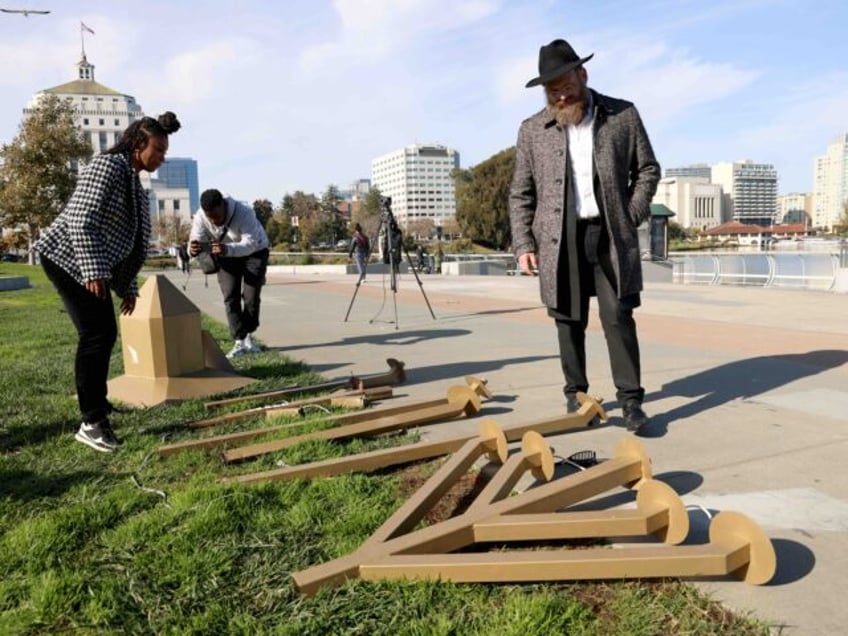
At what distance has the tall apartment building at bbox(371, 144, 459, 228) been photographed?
588 ft

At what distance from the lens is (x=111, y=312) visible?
3.80 metres

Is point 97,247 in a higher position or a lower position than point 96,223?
lower

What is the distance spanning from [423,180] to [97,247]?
185507 millimetres

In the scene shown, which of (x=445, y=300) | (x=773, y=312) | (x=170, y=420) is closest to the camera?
(x=170, y=420)

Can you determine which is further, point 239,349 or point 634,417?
point 239,349

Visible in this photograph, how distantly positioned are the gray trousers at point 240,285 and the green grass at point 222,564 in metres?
3.15

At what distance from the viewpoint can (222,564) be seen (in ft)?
6.98

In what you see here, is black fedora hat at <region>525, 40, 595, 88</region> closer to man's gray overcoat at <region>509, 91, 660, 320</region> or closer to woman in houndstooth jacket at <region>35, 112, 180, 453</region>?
man's gray overcoat at <region>509, 91, 660, 320</region>

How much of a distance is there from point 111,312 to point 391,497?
2197 mm

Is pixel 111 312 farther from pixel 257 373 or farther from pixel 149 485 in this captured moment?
pixel 257 373

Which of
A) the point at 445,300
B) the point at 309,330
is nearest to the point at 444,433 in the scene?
the point at 309,330

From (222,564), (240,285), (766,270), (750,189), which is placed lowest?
(222,564)

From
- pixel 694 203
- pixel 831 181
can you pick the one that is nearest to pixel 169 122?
pixel 694 203

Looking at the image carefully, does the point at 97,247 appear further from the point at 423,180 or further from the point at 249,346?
the point at 423,180
